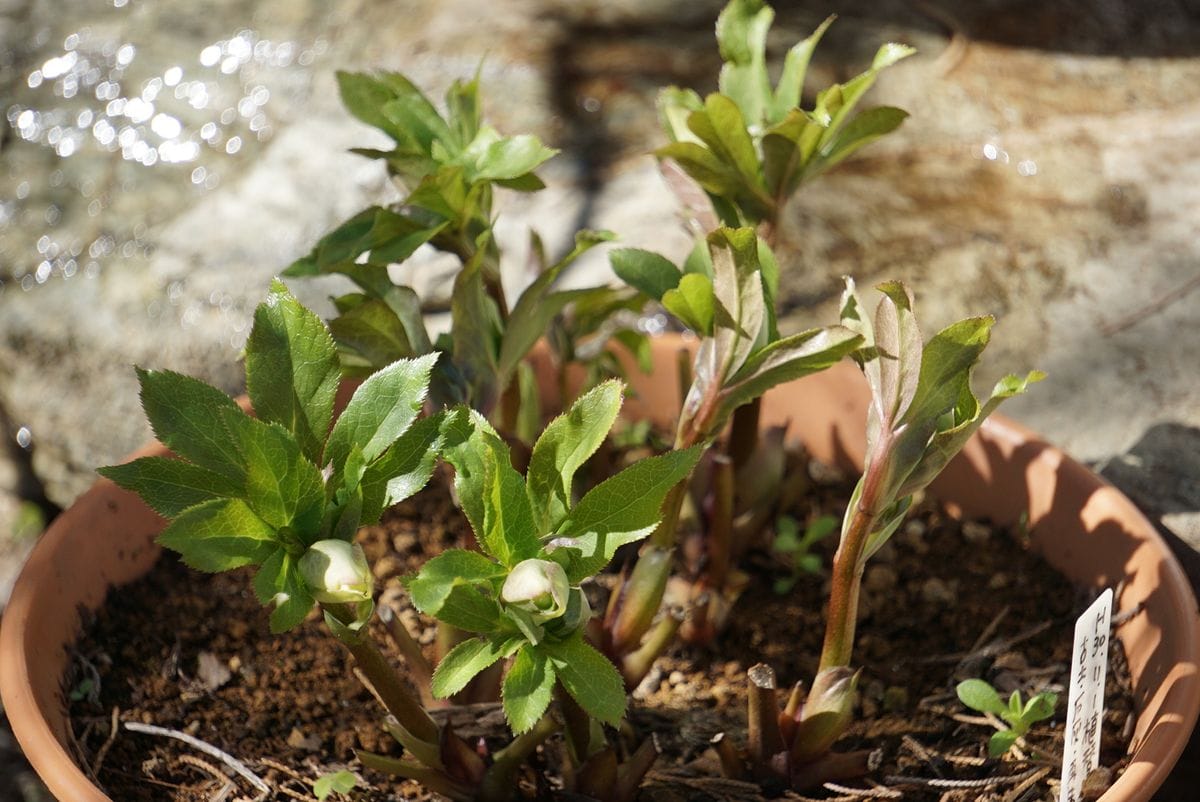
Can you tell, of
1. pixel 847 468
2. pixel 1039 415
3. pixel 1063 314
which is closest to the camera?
pixel 847 468

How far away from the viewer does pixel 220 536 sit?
36.7 inches

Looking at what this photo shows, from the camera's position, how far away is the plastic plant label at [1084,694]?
1.04 metres

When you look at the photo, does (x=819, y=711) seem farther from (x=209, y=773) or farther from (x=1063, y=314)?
(x=1063, y=314)

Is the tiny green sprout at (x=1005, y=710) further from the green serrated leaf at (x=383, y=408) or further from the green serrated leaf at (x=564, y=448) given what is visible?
the green serrated leaf at (x=383, y=408)

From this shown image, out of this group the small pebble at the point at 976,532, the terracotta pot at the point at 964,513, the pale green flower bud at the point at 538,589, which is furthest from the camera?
the small pebble at the point at 976,532

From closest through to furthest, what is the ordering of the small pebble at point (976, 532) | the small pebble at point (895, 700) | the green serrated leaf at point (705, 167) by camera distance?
1. the green serrated leaf at point (705, 167)
2. the small pebble at point (895, 700)
3. the small pebble at point (976, 532)

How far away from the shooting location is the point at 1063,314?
6.41 feet

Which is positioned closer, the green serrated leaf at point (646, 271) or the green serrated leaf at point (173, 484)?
the green serrated leaf at point (173, 484)

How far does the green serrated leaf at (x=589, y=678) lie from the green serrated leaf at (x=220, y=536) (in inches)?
9.3

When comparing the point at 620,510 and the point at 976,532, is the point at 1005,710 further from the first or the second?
the point at 620,510

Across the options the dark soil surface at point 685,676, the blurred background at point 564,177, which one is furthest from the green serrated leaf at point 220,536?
the blurred background at point 564,177

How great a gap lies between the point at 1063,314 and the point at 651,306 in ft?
2.17

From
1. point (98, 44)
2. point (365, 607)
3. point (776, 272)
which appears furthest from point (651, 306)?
point (98, 44)

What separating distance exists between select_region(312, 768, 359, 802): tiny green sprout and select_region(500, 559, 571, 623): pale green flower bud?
1.11ft
